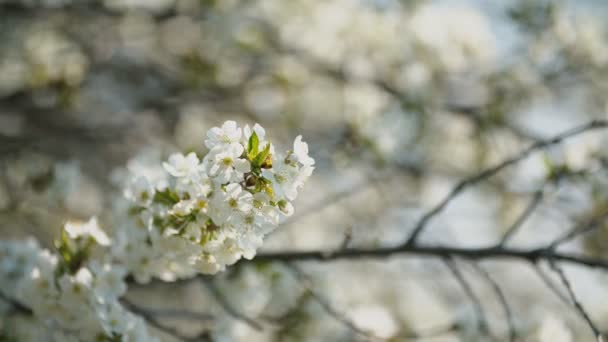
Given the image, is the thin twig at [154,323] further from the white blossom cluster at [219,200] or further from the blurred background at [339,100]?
the blurred background at [339,100]

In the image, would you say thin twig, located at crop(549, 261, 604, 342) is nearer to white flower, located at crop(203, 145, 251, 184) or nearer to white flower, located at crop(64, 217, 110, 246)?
white flower, located at crop(203, 145, 251, 184)

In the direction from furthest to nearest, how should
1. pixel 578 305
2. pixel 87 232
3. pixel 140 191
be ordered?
pixel 87 232, pixel 140 191, pixel 578 305

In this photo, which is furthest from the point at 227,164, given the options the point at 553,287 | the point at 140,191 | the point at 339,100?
the point at 339,100

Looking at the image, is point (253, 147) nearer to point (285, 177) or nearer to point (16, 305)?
point (285, 177)

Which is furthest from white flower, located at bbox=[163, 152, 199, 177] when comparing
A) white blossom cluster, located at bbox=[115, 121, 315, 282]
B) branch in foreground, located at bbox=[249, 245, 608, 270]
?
branch in foreground, located at bbox=[249, 245, 608, 270]

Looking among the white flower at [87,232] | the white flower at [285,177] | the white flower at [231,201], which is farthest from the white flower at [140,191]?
the white flower at [285,177]
